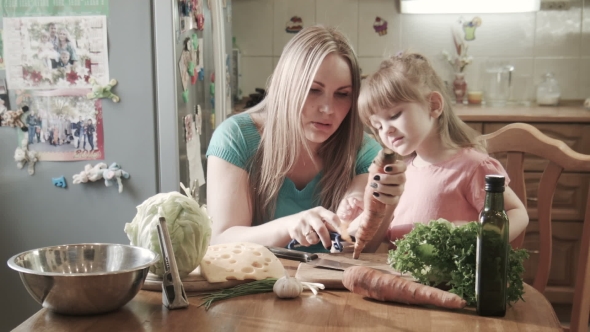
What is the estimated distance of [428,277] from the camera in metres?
1.18

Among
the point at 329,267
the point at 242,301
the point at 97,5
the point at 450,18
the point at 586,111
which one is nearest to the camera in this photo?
the point at 242,301

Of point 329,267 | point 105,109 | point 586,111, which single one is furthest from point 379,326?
point 586,111

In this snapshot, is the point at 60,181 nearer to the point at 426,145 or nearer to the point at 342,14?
the point at 426,145

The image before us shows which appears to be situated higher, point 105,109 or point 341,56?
point 341,56

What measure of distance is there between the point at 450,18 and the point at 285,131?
2319 millimetres

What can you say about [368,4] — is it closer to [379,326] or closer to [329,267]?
[329,267]

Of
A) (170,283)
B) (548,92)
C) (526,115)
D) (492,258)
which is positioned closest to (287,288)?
(170,283)

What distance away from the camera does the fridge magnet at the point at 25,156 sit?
88.6 inches

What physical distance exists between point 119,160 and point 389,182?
1.18m

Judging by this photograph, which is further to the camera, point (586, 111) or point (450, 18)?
point (450, 18)

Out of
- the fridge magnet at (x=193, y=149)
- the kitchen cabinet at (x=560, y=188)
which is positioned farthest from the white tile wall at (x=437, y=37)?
the fridge magnet at (x=193, y=149)

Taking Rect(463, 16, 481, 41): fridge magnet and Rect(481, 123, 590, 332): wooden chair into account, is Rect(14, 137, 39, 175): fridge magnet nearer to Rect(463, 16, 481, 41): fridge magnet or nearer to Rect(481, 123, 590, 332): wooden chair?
Rect(481, 123, 590, 332): wooden chair

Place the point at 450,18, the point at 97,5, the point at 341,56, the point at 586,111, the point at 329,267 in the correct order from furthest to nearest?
the point at 450,18 → the point at 586,111 → the point at 97,5 → the point at 341,56 → the point at 329,267

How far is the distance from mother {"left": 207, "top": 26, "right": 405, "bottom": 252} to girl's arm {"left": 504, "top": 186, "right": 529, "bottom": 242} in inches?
10.9
